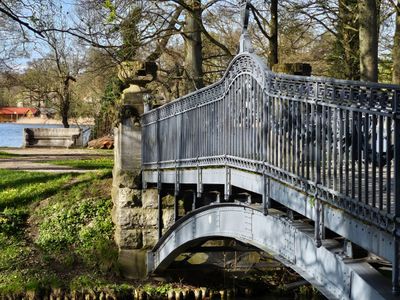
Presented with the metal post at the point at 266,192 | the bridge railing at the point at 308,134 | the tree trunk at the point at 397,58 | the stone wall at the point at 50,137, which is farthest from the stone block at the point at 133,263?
the stone wall at the point at 50,137

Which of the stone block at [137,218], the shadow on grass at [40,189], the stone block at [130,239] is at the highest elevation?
the shadow on grass at [40,189]

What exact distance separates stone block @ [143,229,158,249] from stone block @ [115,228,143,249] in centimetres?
8

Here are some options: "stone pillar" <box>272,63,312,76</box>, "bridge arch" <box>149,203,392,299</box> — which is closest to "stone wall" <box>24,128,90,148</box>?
"bridge arch" <box>149,203,392,299</box>

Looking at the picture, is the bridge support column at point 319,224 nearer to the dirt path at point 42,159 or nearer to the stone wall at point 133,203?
the stone wall at point 133,203

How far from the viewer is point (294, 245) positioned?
582 cm

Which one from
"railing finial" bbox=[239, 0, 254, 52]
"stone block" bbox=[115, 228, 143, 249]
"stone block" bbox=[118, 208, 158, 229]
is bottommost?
"stone block" bbox=[115, 228, 143, 249]

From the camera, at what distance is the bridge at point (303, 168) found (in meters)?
4.27

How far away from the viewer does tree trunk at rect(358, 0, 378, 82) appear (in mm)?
12391

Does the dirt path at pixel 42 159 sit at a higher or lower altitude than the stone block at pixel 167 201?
higher

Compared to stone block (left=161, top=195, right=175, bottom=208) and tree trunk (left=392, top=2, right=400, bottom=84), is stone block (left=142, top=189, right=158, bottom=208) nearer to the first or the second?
stone block (left=161, top=195, right=175, bottom=208)

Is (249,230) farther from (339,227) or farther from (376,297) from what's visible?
(376,297)

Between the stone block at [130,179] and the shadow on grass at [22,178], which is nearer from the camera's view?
the stone block at [130,179]

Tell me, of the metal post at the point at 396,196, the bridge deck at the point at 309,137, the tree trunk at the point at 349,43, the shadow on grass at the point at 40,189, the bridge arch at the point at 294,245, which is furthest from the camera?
the tree trunk at the point at 349,43

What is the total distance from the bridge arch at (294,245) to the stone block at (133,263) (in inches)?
137
